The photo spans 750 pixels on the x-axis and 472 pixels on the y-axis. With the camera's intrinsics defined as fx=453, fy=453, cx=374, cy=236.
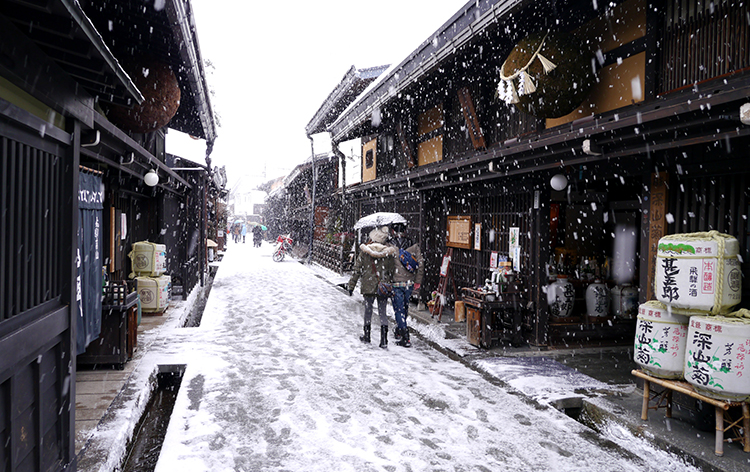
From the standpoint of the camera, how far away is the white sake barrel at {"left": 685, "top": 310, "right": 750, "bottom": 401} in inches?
170

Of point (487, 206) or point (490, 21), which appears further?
point (487, 206)

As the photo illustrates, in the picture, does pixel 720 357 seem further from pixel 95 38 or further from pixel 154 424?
pixel 154 424

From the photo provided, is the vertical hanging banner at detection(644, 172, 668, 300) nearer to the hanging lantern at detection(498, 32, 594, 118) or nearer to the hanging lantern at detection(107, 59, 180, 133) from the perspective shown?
the hanging lantern at detection(498, 32, 594, 118)

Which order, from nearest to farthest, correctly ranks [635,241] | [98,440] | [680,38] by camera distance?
[98,440], [680,38], [635,241]

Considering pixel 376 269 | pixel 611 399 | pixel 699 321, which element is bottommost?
pixel 611 399

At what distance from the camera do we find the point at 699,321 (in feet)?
15.1

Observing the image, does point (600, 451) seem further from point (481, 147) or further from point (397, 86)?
point (397, 86)

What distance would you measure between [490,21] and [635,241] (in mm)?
6030

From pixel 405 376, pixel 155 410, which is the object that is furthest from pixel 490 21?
pixel 155 410

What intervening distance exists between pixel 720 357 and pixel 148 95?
25.9 ft

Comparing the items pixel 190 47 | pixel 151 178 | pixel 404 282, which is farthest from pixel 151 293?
pixel 190 47

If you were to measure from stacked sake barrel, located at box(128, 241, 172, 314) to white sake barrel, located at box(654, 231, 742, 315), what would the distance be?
10385 millimetres

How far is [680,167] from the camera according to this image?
18.5 ft

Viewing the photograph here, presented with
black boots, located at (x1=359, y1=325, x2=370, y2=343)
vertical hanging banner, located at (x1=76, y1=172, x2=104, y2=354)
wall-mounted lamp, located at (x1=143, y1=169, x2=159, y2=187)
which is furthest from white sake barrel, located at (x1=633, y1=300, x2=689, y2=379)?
wall-mounted lamp, located at (x1=143, y1=169, x2=159, y2=187)
